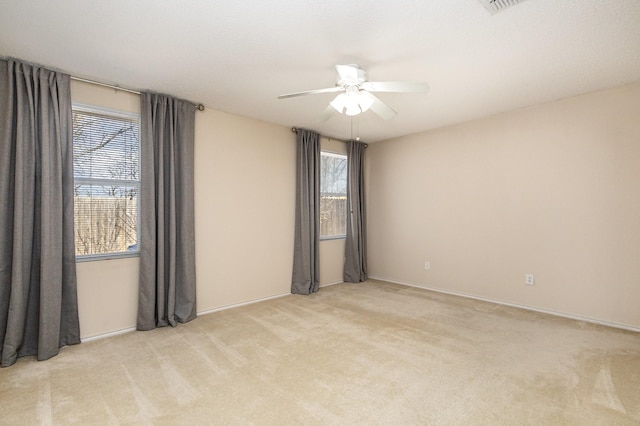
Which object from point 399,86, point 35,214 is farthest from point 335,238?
point 35,214

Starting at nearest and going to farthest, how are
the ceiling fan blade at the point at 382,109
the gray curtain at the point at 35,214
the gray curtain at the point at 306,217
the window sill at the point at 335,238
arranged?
the gray curtain at the point at 35,214
the ceiling fan blade at the point at 382,109
the gray curtain at the point at 306,217
the window sill at the point at 335,238

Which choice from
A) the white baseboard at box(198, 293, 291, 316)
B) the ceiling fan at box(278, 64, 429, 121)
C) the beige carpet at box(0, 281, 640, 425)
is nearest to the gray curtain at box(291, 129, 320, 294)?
the white baseboard at box(198, 293, 291, 316)

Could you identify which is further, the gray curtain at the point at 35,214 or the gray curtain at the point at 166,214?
the gray curtain at the point at 166,214

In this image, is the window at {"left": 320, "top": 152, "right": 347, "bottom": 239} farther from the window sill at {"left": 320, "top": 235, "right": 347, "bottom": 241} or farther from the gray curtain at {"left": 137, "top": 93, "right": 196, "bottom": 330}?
the gray curtain at {"left": 137, "top": 93, "right": 196, "bottom": 330}

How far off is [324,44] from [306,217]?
255cm

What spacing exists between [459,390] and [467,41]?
240 centimetres

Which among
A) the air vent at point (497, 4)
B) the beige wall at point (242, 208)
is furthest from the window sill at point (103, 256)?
the air vent at point (497, 4)

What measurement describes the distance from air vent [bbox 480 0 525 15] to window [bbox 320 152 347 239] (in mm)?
3229

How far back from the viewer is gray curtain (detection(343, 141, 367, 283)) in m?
5.04

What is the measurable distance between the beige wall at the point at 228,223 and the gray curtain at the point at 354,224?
3.69ft

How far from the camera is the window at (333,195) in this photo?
16.1 feet

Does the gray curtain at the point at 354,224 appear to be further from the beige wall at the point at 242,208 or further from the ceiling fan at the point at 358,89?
the ceiling fan at the point at 358,89

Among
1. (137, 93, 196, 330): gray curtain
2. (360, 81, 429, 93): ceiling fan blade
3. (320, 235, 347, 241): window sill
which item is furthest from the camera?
(320, 235, 347, 241): window sill

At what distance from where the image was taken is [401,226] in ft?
16.1
